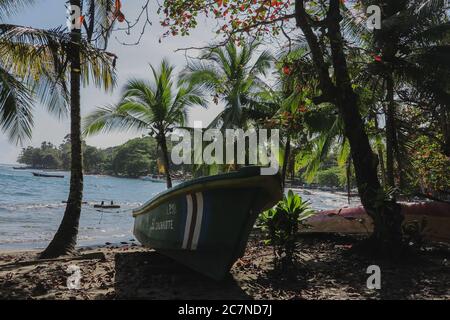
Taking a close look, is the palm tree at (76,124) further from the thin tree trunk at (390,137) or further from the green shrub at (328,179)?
the green shrub at (328,179)

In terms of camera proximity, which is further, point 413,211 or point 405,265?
point 413,211

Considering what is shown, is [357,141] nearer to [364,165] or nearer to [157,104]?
[364,165]

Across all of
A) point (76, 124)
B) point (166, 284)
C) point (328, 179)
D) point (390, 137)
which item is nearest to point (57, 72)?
point (76, 124)

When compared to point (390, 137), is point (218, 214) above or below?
below

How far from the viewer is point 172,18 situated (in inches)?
305

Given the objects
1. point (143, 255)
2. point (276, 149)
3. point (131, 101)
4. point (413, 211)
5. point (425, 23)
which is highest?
point (425, 23)

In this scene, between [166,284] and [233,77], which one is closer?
[166,284]

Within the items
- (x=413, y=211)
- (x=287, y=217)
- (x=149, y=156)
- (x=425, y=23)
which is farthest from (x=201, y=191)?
(x=149, y=156)

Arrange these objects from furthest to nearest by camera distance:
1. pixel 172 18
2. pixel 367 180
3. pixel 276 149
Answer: pixel 276 149
pixel 172 18
pixel 367 180

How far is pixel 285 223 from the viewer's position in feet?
19.6

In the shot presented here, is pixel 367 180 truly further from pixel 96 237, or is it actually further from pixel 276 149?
pixel 96 237

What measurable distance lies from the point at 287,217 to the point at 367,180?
6.74 ft

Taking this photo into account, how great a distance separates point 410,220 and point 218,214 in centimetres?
629

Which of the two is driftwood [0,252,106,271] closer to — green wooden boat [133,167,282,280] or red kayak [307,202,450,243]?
green wooden boat [133,167,282,280]
